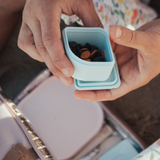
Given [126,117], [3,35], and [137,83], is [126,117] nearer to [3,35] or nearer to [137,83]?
[137,83]

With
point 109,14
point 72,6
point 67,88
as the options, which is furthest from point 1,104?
point 109,14

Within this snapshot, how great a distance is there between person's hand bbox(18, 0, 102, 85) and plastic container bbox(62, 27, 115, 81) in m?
0.03

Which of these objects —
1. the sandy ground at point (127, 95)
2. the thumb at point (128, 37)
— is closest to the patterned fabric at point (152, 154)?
the thumb at point (128, 37)

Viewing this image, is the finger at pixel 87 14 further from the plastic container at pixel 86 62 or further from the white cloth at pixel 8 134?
the white cloth at pixel 8 134

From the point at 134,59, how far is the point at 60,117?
524 millimetres

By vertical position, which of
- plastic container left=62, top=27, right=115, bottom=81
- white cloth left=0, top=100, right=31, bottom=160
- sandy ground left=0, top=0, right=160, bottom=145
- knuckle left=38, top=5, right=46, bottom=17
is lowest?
sandy ground left=0, top=0, right=160, bottom=145

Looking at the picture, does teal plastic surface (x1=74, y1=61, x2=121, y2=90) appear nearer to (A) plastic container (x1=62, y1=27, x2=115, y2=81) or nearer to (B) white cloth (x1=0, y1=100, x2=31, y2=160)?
(A) plastic container (x1=62, y1=27, x2=115, y2=81)

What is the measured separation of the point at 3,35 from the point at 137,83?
830 mm

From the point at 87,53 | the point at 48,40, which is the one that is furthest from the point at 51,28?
the point at 87,53

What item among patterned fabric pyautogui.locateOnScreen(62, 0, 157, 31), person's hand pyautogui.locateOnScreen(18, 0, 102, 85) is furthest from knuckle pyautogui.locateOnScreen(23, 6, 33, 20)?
patterned fabric pyautogui.locateOnScreen(62, 0, 157, 31)

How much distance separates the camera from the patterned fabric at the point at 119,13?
92 cm

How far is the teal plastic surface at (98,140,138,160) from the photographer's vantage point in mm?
807

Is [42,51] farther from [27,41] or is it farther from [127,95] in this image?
[127,95]

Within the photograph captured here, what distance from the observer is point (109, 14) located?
95 cm
